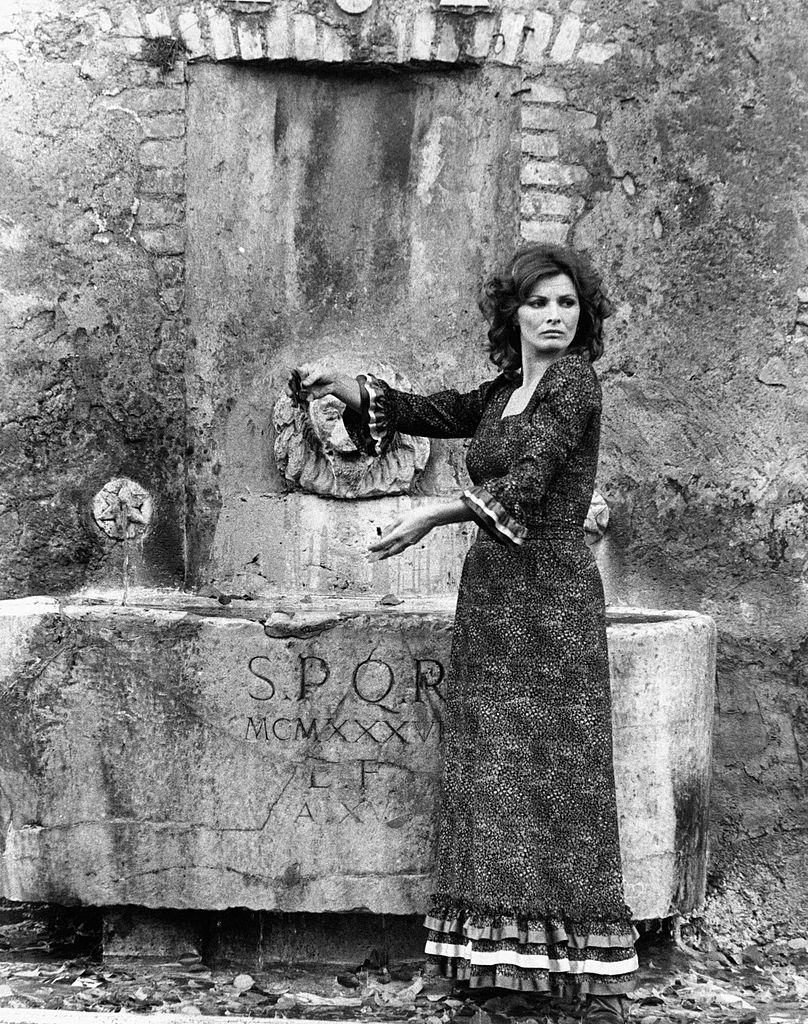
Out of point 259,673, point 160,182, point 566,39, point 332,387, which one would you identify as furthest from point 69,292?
point 566,39

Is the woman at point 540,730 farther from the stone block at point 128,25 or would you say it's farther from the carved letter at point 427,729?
the stone block at point 128,25

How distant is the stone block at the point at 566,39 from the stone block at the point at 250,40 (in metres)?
0.89

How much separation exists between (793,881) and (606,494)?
1.28 meters

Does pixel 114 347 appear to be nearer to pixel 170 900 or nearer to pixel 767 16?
pixel 170 900

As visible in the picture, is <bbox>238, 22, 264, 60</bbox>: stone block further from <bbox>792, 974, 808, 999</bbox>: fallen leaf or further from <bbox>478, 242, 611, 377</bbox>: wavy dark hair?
<bbox>792, 974, 808, 999</bbox>: fallen leaf

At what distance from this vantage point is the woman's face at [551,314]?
302 centimetres

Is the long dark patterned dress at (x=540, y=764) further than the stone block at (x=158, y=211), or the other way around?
the stone block at (x=158, y=211)

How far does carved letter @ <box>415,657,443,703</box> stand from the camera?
11.5 ft

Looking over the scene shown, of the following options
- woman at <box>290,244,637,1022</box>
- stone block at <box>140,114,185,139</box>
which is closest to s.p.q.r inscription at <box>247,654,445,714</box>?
woman at <box>290,244,637,1022</box>

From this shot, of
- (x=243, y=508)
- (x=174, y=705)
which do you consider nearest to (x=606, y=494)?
(x=243, y=508)

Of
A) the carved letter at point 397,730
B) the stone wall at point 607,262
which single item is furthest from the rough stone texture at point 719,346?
the carved letter at point 397,730

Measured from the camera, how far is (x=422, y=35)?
13.3 feet

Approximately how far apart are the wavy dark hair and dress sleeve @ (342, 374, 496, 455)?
6.6 inches

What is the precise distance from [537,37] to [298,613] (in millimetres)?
1924
